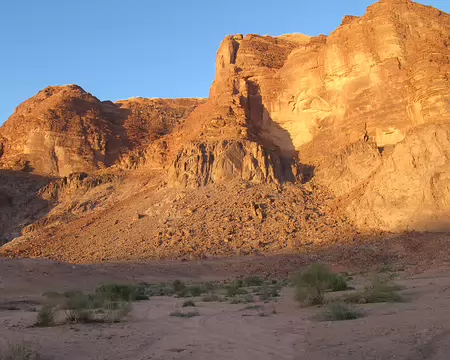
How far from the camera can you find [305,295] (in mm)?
10445

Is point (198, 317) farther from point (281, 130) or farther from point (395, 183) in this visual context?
point (281, 130)

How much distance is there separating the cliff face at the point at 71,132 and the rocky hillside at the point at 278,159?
0.83ft

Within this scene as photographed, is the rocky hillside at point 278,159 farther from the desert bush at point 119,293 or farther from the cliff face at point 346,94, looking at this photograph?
the desert bush at point 119,293

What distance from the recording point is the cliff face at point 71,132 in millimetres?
57406

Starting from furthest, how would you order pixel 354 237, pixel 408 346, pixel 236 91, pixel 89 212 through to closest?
1. pixel 236 91
2. pixel 89 212
3. pixel 354 237
4. pixel 408 346

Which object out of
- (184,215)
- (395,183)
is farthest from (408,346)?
(184,215)

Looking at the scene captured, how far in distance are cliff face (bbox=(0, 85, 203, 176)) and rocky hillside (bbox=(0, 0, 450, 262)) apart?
0.83 ft

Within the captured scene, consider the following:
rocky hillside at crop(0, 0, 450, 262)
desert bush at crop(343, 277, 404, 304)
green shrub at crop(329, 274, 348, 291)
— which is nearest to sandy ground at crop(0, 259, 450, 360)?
desert bush at crop(343, 277, 404, 304)

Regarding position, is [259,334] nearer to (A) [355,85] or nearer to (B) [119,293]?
(B) [119,293]

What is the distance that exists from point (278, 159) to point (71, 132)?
30.6 m

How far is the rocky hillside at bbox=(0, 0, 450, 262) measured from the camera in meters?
32.2

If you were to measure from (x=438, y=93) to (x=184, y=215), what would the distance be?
22286 millimetres

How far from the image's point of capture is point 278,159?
1700 inches

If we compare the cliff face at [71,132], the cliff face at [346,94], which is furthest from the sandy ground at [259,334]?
the cliff face at [71,132]
